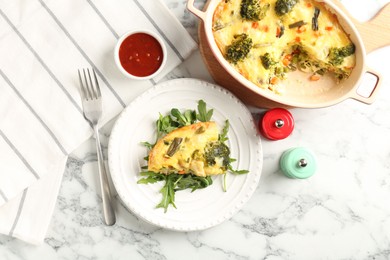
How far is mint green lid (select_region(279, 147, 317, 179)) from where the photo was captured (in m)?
2.92

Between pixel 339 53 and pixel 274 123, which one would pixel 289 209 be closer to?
pixel 274 123

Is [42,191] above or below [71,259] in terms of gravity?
above

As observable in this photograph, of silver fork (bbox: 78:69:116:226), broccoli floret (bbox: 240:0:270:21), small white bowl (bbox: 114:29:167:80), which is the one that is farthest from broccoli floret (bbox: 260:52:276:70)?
silver fork (bbox: 78:69:116:226)

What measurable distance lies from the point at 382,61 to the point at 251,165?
981 millimetres

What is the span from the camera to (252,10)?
265 centimetres

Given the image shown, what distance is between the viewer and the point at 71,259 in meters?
3.01

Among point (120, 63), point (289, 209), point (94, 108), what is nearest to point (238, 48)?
point (120, 63)

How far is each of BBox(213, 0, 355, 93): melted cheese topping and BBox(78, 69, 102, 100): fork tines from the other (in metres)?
0.73

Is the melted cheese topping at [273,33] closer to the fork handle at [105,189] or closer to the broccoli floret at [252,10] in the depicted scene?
the broccoli floret at [252,10]

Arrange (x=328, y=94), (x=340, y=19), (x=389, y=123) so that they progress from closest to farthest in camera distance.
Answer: (x=340, y=19) < (x=328, y=94) < (x=389, y=123)

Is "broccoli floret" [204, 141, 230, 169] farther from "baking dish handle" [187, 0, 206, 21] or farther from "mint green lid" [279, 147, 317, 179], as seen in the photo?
"baking dish handle" [187, 0, 206, 21]

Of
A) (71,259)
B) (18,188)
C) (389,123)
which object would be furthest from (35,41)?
(389,123)

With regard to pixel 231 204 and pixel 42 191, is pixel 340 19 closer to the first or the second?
pixel 231 204

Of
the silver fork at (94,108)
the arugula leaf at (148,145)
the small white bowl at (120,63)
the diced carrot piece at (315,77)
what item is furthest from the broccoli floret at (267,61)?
the silver fork at (94,108)
